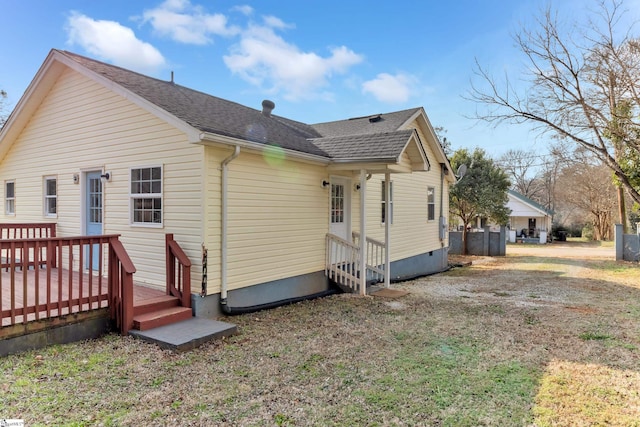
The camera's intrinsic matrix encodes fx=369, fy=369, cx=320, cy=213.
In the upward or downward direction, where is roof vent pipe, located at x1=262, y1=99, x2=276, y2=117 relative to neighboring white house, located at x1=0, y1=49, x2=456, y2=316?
upward

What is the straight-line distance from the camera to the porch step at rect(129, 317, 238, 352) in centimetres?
462

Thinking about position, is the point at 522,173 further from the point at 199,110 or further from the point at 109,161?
the point at 109,161

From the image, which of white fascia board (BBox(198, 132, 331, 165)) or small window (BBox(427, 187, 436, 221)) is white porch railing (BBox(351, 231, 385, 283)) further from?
small window (BBox(427, 187, 436, 221))

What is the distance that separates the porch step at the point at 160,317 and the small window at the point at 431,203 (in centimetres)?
989

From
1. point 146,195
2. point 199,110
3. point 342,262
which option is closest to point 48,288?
point 146,195

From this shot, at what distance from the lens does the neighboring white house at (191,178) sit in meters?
5.90

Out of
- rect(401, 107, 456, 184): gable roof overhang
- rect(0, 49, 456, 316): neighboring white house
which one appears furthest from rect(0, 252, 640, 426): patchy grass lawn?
rect(401, 107, 456, 184): gable roof overhang

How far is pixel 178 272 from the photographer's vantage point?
5.80 m

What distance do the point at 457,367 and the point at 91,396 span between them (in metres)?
3.76

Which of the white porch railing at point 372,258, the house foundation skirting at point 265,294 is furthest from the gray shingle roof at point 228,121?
the house foundation skirting at point 265,294

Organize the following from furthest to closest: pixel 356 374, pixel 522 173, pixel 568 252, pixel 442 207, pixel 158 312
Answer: pixel 522 173 < pixel 568 252 < pixel 442 207 < pixel 158 312 < pixel 356 374

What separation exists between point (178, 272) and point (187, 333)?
119cm

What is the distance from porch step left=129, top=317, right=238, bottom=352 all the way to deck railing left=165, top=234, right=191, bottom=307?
0.45m

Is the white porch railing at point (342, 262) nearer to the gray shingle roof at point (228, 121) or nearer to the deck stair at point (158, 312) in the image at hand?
the gray shingle roof at point (228, 121)
